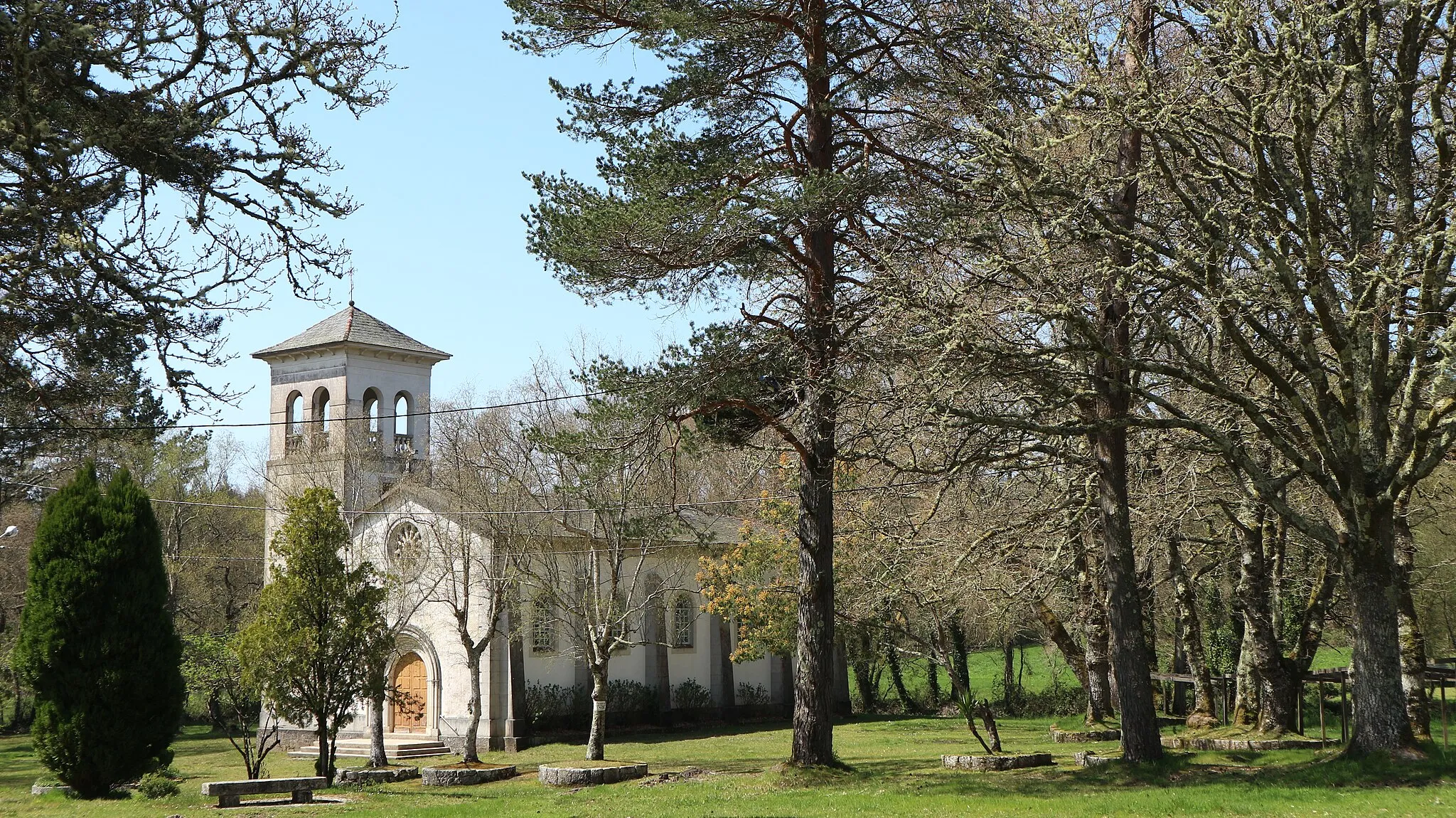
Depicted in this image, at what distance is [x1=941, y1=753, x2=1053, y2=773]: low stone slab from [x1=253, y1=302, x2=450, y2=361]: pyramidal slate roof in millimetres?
22730

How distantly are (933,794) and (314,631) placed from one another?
31.5ft

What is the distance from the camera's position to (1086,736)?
2291 centimetres

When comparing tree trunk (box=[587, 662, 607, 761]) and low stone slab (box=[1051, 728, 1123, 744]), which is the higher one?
tree trunk (box=[587, 662, 607, 761])

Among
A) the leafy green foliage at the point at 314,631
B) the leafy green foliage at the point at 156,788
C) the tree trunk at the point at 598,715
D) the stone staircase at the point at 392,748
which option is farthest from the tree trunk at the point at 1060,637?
the leafy green foliage at the point at 156,788

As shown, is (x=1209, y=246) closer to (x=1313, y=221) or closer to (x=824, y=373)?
(x=1313, y=221)

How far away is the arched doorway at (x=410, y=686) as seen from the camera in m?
31.7

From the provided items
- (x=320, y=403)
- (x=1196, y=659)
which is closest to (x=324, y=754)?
(x=1196, y=659)

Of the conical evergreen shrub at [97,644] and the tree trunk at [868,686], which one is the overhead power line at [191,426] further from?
the tree trunk at [868,686]

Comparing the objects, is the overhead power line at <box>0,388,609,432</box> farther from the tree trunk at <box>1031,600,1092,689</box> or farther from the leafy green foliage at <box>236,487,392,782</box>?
the tree trunk at <box>1031,600,1092,689</box>

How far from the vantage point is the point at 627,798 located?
1564cm

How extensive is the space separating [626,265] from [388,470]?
775 inches

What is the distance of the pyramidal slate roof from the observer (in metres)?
34.0

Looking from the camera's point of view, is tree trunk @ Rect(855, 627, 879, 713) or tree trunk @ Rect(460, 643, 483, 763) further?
tree trunk @ Rect(855, 627, 879, 713)

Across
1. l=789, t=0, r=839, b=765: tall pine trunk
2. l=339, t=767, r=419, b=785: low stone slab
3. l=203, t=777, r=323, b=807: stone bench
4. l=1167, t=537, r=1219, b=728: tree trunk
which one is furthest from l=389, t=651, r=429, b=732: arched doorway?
l=1167, t=537, r=1219, b=728: tree trunk
